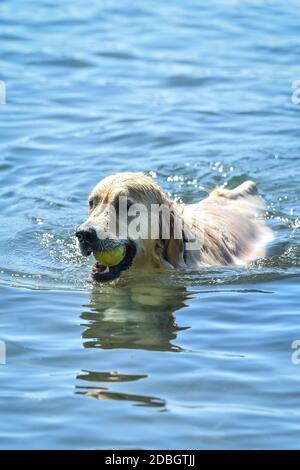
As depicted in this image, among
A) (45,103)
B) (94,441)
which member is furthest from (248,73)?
(94,441)

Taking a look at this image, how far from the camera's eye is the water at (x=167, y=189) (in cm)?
759

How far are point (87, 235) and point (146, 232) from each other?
698 mm

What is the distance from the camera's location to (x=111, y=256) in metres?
10.0

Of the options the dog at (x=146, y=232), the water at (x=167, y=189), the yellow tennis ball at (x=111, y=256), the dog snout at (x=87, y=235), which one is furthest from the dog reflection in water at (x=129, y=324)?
the dog snout at (x=87, y=235)

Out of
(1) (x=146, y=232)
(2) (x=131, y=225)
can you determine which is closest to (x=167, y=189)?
(1) (x=146, y=232)

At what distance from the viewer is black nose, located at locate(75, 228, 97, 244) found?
9.70m

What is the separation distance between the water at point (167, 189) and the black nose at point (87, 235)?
66 centimetres

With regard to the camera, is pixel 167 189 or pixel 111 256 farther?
pixel 167 189

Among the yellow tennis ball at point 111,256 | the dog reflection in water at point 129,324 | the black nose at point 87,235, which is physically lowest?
the dog reflection in water at point 129,324

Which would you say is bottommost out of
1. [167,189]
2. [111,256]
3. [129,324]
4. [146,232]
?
[129,324]

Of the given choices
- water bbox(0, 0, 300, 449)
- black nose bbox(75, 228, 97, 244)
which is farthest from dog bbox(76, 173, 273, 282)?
water bbox(0, 0, 300, 449)

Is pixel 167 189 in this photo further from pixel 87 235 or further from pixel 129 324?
pixel 129 324

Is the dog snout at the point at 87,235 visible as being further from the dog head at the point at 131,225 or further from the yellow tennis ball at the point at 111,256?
the yellow tennis ball at the point at 111,256
